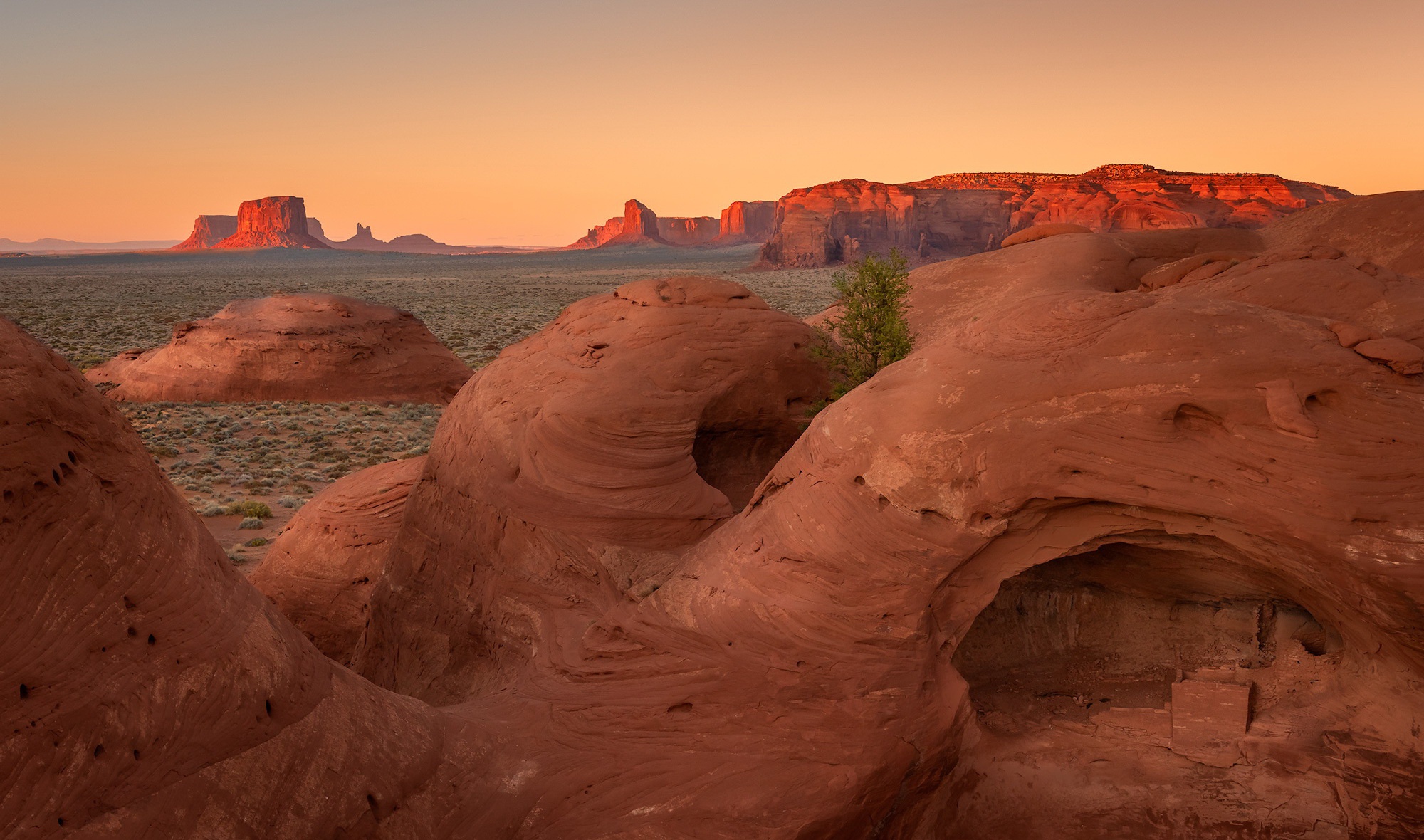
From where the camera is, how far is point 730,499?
399 inches

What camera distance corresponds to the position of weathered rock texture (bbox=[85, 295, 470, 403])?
26766 millimetres

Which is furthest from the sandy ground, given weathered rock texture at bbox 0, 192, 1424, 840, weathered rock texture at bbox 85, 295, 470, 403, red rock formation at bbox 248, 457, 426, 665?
red rock formation at bbox 248, 457, 426, 665

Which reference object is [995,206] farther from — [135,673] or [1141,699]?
[135,673]

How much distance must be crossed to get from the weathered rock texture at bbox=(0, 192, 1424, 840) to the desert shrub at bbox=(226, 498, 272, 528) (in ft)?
31.8

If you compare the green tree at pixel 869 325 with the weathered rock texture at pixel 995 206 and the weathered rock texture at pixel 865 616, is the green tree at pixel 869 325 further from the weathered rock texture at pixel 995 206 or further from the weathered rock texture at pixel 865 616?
the weathered rock texture at pixel 995 206

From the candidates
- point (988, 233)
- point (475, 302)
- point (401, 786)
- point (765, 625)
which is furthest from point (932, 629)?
point (988, 233)

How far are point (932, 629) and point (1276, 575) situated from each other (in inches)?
97.4

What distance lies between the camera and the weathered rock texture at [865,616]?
17.0 feet

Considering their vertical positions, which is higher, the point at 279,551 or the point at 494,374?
the point at 494,374

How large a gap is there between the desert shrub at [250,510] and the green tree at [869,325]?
11.1m

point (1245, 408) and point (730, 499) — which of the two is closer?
point (1245, 408)

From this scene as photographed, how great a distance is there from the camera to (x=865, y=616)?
21.4ft

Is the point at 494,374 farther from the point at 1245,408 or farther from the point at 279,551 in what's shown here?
the point at 1245,408

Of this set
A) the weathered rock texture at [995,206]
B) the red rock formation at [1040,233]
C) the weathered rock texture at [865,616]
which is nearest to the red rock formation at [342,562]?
the weathered rock texture at [865,616]
